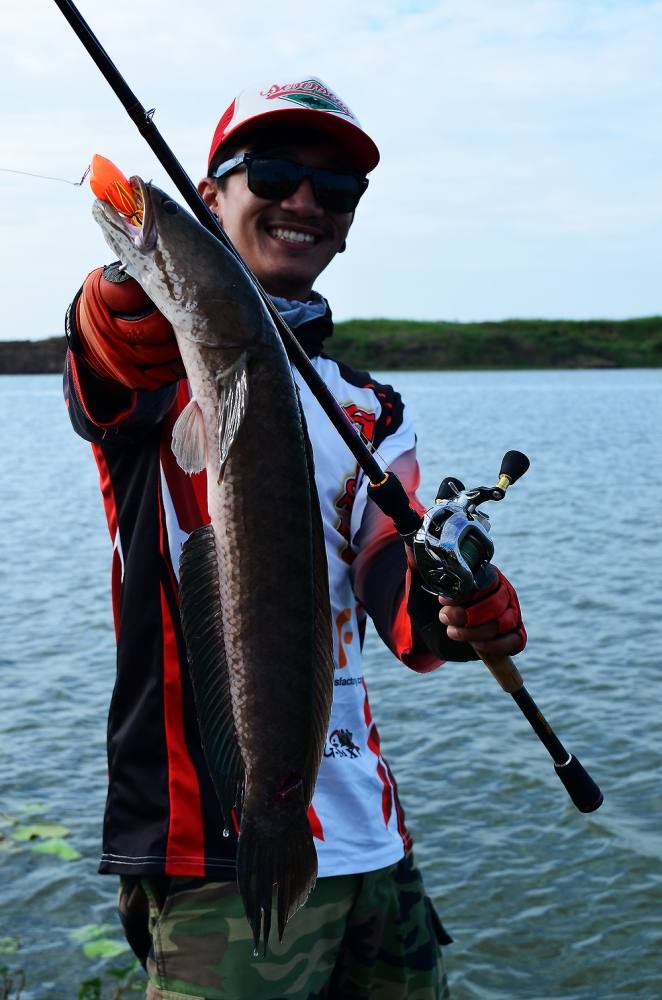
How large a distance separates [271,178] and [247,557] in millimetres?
1405

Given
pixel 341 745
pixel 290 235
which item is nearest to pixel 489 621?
pixel 341 745

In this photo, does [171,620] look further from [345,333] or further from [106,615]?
[345,333]

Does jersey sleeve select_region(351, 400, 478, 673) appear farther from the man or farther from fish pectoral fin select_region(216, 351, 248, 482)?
fish pectoral fin select_region(216, 351, 248, 482)

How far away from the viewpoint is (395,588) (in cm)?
303

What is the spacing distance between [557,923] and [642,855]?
1016 mm

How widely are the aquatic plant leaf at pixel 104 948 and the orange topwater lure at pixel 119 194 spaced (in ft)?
17.0

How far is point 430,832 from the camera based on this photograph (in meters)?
7.66

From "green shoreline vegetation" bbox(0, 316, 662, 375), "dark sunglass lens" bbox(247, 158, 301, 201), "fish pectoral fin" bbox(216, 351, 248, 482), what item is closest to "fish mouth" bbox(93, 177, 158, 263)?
"fish pectoral fin" bbox(216, 351, 248, 482)

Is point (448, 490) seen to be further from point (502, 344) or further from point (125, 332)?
point (502, 344)

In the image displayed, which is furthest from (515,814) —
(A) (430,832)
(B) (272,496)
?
(B) (272,496)

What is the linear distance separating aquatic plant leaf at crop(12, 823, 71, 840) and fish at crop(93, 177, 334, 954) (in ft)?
18.9

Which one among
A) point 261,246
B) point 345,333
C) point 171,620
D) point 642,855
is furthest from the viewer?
point 345,333

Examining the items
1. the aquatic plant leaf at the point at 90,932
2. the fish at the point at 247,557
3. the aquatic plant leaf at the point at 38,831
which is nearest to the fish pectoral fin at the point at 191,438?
the fish at the point at 247,557

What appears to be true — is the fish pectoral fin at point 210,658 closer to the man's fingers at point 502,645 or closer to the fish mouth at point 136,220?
the fish mouth at point 136,220
